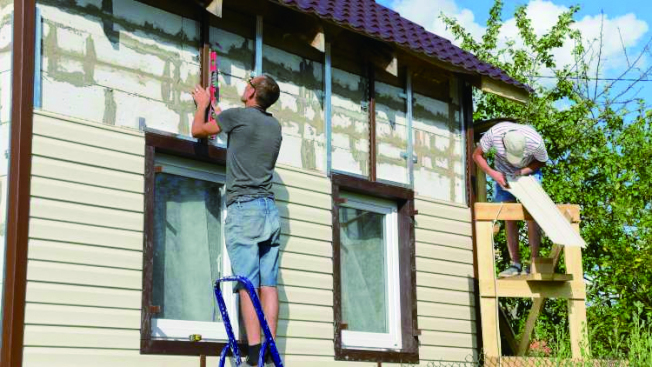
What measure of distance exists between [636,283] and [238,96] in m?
6.90

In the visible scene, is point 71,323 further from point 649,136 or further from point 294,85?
point 649,136

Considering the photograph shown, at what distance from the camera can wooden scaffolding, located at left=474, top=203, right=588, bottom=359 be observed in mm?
8867

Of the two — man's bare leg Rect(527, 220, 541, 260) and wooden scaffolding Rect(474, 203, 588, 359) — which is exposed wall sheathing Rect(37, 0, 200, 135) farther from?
man's bare leg Rect(527, 220, 541, 260)

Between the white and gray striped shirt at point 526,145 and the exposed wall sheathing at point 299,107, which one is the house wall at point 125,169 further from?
the white and gray striped shirt at point 526,145

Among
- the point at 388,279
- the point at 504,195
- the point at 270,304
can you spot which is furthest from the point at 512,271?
the point at 270,304

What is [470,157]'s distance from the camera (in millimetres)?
10469

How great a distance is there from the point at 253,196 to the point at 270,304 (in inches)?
29.7

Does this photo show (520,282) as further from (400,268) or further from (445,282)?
(400,268)

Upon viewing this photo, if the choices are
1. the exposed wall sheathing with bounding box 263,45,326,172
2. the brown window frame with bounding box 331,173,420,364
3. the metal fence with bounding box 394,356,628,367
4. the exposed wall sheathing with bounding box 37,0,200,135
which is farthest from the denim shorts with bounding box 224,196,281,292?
the metal fence with bounding box 394,356,628,367

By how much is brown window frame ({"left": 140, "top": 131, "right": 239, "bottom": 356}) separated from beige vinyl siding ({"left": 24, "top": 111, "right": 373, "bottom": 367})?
0.15 ft

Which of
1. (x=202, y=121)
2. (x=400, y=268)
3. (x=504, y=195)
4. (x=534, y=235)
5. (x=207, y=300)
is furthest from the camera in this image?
(x=504, y=195)

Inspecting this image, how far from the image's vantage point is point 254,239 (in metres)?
6.91

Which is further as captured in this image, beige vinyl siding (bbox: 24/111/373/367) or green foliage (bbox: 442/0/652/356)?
green foliage (bbox: 442/0/652/356)

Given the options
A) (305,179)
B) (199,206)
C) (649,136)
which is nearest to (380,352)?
(305,179)
